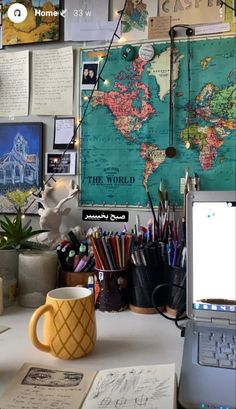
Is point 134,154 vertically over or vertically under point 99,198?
over

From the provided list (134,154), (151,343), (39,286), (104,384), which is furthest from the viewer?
(134,154)

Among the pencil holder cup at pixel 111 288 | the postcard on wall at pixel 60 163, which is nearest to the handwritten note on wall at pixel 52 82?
the postcard on wall at pixel 60 163

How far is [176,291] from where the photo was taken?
87cm

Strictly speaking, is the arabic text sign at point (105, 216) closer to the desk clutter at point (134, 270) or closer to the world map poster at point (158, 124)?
the world map poster at point (158, 124)

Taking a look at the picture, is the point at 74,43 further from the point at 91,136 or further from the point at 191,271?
the point at 191,271

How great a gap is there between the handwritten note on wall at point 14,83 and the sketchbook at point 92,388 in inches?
31.8

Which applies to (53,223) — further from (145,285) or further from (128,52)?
(128,52)

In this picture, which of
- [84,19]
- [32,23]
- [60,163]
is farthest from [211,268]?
[32,23]

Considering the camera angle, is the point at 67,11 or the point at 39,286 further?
the point at 67,11

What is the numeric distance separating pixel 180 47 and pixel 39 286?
720 millimetres

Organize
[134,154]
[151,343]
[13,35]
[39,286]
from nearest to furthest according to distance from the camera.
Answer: [151,343] < [39,286] < [134,154] < [13,35]

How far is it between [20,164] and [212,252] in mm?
680

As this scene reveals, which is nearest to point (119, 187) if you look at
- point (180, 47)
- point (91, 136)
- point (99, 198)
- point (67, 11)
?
point (99, 198)

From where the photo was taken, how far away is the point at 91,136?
1.12 meters
